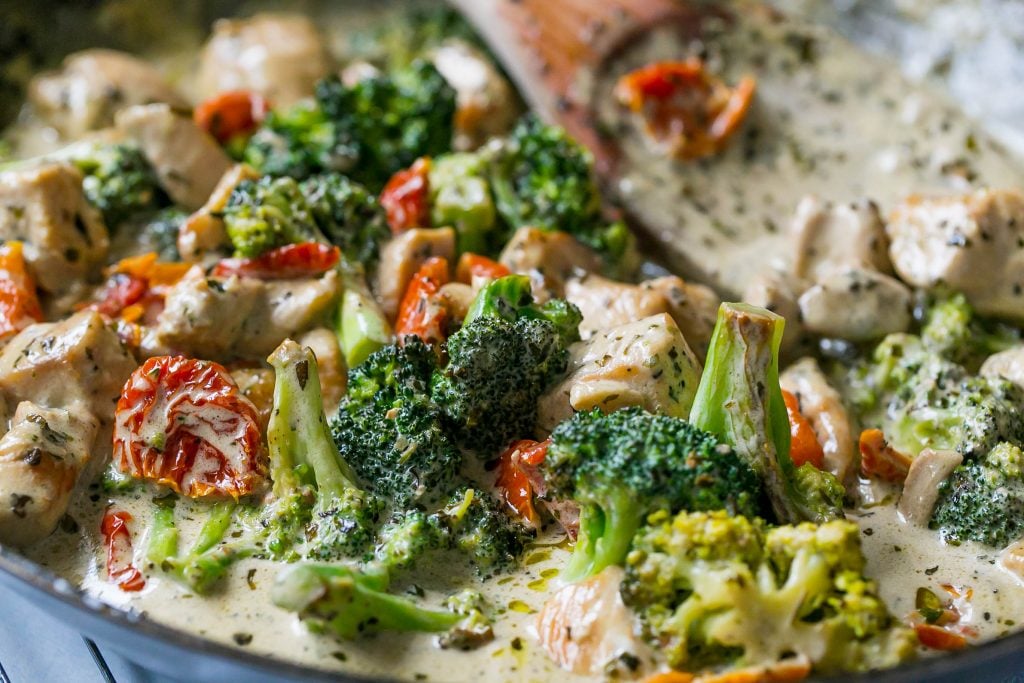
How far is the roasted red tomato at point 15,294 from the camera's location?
10.0ft

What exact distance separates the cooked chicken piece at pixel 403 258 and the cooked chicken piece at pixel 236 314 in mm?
199

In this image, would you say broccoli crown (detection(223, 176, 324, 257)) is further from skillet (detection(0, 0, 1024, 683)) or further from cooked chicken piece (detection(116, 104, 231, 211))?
skillet (detection(0, 0, 1024, 683))

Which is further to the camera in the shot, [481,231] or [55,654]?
[481,231]

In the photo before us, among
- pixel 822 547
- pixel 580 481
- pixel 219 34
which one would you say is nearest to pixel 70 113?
pixel 219 34

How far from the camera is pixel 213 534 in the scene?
8.58ft

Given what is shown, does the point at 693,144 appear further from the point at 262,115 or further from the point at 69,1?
the point at 69,1

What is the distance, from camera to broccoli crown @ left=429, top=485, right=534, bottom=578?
8.52 feet

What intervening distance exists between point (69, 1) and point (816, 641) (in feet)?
14.6

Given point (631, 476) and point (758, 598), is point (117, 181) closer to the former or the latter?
point (631, 476)

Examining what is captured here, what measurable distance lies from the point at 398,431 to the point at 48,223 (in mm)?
1421

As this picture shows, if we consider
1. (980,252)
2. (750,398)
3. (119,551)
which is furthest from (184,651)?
(980,252)

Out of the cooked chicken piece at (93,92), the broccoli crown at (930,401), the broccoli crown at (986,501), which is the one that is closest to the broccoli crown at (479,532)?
the broccoli crown at (986,501)

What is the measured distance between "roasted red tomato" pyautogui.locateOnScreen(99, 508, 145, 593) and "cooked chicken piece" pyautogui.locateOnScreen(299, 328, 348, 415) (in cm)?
61

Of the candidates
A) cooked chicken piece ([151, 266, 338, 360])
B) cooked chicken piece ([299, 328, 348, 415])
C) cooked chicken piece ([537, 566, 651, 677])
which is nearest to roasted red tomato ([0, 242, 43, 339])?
cooked chicken piece ([151, 266, 338, 360])
